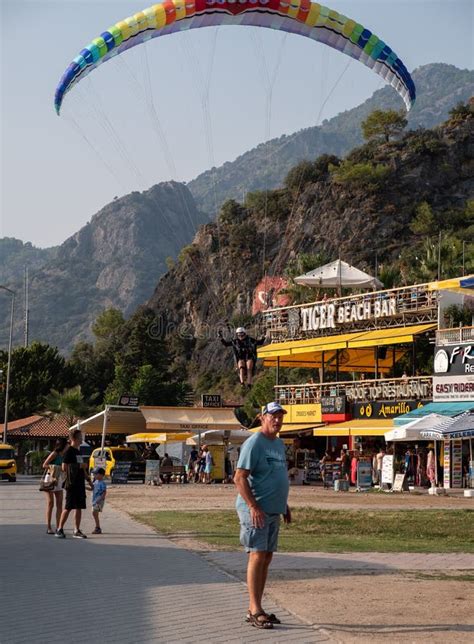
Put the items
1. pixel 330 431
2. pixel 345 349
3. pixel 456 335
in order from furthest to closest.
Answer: pixel 345 349 < pixel 330 431 < pixel 456 335

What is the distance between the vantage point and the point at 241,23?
1195 inches

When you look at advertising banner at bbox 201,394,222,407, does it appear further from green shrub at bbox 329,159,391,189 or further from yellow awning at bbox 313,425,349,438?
green shrub at bbox 329,159,391,189

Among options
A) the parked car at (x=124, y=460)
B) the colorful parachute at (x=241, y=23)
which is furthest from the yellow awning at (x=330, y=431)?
the colorful parachute at (x=241, y=23)

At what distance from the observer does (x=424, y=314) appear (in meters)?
41.0

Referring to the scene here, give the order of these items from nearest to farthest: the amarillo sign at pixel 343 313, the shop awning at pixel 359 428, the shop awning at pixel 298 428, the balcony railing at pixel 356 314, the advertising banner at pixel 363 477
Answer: the advertising banner at pixel 363 477
the shop awning at pixel 359 428
the balcony railing at pixel 356 314
the amarillo sign at pixel 343 313
the shop awning at pixel 298 428

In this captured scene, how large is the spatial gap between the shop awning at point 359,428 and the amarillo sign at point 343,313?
4514mm

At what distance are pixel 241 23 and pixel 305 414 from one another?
68.4ft

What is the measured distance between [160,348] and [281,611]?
96.5m

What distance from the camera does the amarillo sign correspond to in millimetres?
42797

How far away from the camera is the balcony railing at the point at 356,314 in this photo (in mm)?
41000

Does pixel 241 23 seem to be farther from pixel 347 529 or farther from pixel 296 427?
pixel 296 427

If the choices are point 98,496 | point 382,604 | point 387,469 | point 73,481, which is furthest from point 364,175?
point 382,604

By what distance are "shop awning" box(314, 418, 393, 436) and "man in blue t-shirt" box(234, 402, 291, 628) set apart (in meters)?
30.0

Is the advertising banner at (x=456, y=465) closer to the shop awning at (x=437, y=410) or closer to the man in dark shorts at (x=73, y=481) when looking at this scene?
the shop awning at (x=437, y=410)
